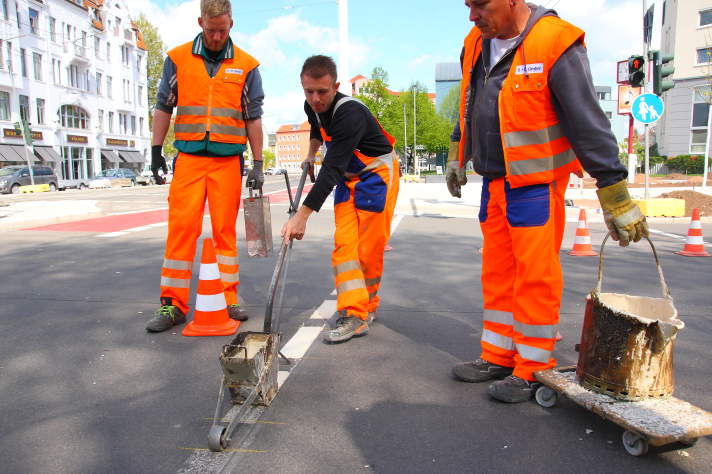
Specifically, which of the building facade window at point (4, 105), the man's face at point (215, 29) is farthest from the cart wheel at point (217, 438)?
the building facade window at point (4, 105)

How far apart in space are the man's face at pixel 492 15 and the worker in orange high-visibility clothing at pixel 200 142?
2.03 meters

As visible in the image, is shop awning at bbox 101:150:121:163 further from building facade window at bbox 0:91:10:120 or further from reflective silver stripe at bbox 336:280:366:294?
reflective silver stripe at bbox 336:280:366:294

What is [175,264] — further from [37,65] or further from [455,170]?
[37,65]

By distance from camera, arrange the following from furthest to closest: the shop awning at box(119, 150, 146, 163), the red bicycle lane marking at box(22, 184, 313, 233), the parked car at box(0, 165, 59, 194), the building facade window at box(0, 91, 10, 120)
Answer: the shop awning at box(119, 150, 146, 163) → the building facade window at box(0, 91, 10, 120) → the parked car at box(0, 165, 59, 194) → the red bicycle lane marking at box(22, 184, 313, 233)

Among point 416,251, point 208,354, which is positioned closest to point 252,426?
point 208,354

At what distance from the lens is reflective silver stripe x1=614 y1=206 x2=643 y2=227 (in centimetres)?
253

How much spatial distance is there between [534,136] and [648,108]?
10596 mm

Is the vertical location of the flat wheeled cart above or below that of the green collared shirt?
below

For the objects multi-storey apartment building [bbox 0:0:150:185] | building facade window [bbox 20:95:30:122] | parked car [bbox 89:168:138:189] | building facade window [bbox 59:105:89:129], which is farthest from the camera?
building facade window [bbox 59:105:89:129]

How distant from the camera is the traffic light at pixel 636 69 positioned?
10.9 metres

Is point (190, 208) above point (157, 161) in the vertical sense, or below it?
below

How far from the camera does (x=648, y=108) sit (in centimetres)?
1179

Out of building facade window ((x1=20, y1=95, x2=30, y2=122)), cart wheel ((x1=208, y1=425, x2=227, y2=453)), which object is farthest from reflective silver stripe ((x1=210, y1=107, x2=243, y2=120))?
building facade window ((x1=20, y1=95, x2=30, y2=122))

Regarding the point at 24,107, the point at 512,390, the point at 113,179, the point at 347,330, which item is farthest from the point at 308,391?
the point at 24,107
